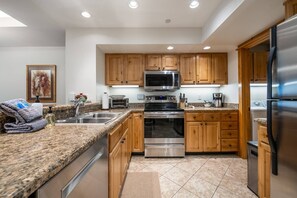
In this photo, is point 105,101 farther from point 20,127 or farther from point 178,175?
point 20,127

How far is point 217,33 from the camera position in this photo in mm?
2541

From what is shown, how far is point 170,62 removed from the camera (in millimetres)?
3578

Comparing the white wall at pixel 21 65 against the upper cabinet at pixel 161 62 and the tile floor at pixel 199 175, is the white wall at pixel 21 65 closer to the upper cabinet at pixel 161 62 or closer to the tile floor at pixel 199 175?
the upper cabinet at pixel 161 62

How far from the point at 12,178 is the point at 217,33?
113 inches

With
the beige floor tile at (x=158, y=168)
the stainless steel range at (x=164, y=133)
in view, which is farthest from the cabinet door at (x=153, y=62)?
the beige floor tile at (x=158, y=168)

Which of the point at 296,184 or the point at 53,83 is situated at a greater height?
the point at 53,83

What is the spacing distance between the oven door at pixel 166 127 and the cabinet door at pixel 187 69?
87cm

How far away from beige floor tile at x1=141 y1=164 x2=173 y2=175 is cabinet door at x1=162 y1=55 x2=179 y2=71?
2.02 meters

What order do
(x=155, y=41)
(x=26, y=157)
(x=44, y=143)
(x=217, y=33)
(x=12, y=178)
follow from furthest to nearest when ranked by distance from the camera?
(x=155, y=41) < (x=217, y=33) < (x=44, y=143) < (x=26, y=157) < (x=12, y=178)

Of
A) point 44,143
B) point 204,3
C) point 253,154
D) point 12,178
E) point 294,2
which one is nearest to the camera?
point 12,178

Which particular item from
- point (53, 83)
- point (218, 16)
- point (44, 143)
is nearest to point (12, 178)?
point (44, 143)

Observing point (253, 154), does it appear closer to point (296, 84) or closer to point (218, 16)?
point (296, 84)

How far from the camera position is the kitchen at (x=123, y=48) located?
228 cm

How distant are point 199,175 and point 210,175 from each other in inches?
6.5
